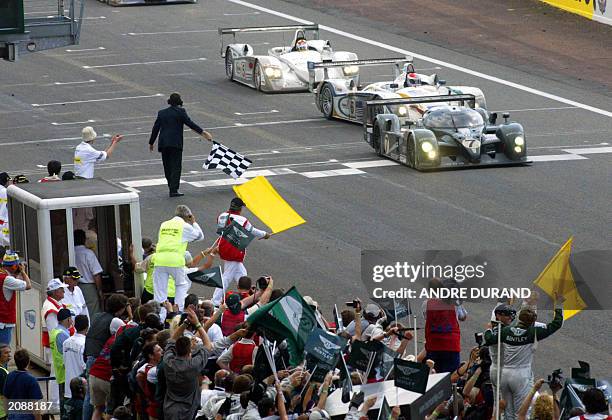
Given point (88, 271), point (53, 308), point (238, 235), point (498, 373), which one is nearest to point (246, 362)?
point (498, 373)

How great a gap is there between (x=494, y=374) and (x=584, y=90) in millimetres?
23519

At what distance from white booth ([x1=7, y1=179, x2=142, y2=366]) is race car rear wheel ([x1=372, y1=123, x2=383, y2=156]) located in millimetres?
11487

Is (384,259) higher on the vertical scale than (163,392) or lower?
higher

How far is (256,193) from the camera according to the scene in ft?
57.2

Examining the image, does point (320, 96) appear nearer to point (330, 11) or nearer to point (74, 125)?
point (74, 125)

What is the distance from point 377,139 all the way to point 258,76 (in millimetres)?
7468

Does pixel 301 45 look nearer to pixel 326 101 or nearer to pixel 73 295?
pixel 326 101

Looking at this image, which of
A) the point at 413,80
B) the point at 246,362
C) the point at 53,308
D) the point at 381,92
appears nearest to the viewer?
the point at 246,362

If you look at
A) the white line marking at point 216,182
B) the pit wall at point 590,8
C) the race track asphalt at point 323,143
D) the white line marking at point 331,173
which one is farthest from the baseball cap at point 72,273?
the pit wall at point 590,8

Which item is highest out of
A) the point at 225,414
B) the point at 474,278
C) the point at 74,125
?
the point at 474,278

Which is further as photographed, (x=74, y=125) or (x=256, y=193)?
(x=74, y=125)

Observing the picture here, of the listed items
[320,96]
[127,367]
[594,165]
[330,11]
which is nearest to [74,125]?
[320,96]

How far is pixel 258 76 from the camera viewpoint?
36.2m

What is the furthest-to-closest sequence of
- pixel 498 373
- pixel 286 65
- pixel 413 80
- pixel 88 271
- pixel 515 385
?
pixel 286 65, pixel 413 80, pixel 88 271, pixel 515 385, pixel 498 373
